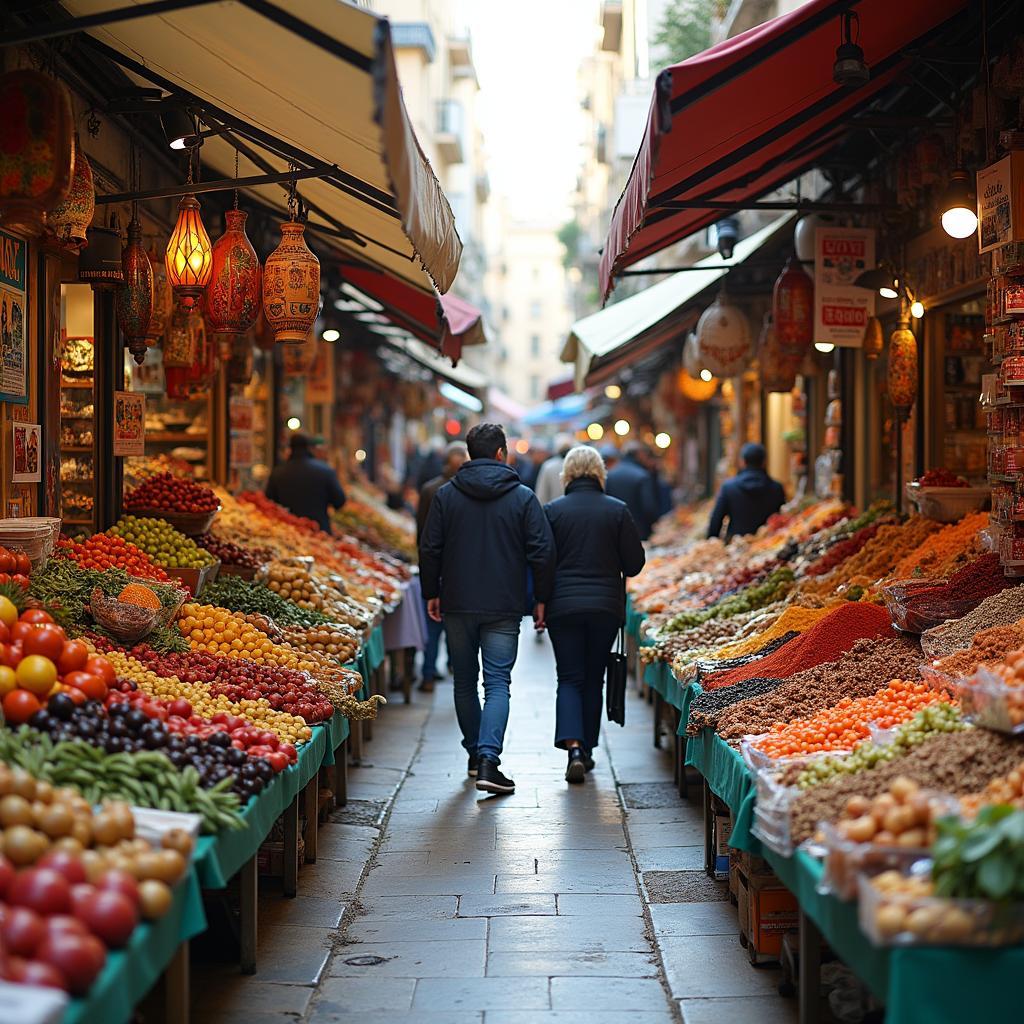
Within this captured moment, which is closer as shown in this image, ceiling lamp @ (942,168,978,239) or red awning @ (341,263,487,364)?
ceiling lamp @ (942,168,978,239)

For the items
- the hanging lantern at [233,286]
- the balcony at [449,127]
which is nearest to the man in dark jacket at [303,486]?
the hanging lantern at [233,286]

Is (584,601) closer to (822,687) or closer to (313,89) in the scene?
(822,687)

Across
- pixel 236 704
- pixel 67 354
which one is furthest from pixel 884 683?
pixel 67 354

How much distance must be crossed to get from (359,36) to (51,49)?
8.79 feet

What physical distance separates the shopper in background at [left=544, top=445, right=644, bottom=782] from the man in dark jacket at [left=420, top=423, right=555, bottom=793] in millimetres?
269

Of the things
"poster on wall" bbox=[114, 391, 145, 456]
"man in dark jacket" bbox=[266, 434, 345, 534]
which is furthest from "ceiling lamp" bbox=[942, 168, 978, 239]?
"man in dark jacket" bbox=[266, 434, 345, 534]

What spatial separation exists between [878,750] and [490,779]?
158 inches

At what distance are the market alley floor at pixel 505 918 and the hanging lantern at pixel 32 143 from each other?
3104 millimetres

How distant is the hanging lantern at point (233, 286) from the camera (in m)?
7.63

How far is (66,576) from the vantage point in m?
→ 6.57

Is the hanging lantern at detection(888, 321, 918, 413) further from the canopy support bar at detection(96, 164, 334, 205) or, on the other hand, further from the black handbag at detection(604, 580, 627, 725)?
the canopy support bar at detection(96, 164, 334, 205)

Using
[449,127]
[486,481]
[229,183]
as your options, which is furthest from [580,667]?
[449,127]

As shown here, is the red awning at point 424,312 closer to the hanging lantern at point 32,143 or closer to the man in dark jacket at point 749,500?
A: the man in dark jacket at point 749,500

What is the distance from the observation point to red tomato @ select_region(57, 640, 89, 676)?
514 cm
